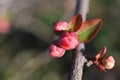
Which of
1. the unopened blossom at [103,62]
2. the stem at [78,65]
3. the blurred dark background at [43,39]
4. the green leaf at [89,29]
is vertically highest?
the green leaf at [89,29]

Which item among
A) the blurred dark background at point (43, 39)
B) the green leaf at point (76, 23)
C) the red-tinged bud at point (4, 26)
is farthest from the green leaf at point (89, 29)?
the red-tinged bud at point (4, 26)

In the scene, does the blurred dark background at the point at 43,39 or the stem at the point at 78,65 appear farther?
the blurred dark background at the point at 43,39

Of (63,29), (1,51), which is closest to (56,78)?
(1,51)

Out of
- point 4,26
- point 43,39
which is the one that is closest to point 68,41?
point 4,26

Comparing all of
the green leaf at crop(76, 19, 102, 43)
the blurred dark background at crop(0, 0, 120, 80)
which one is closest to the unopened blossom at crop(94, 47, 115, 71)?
the green leaf at crop(76, 19, 102, 43)

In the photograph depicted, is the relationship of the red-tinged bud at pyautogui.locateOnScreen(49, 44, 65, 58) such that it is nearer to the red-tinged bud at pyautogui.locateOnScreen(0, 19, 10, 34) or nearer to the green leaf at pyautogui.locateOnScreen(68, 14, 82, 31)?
the green leaf at pyautogui.locateOnScreen(68, 14, 82, 31)

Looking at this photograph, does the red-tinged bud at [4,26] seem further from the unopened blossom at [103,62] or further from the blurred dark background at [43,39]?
the unopened blossom at [103,62]

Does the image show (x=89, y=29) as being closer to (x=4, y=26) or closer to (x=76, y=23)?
(x=76, y=23)
